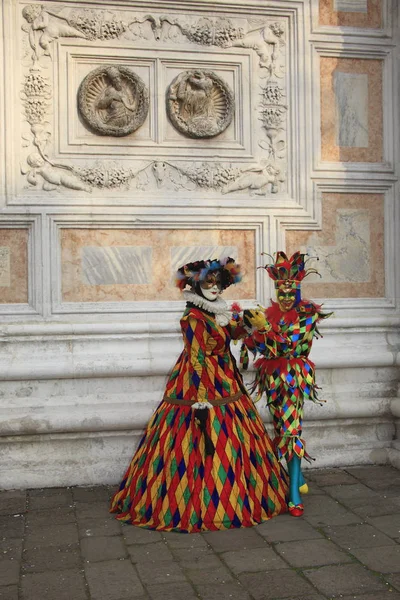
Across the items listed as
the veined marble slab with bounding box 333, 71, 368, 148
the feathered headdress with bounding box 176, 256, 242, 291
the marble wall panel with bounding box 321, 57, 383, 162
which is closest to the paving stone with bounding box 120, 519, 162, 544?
the feathered headdress with bounding box 176, 256, 242, 291

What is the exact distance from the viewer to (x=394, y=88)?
6.29m

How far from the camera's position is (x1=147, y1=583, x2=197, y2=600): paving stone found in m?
3.37

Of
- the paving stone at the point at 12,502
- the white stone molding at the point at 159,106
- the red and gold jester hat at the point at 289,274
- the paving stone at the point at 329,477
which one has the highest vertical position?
the white stone molding at the point at 159,106

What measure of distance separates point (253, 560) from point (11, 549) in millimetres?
1320

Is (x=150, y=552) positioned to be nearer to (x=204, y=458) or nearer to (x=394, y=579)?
(x=204, y=458)

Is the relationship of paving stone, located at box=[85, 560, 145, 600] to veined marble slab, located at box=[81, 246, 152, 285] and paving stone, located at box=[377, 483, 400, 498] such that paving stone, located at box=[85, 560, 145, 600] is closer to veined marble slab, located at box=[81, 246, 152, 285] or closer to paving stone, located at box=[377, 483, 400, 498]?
paving stone, located at box=[377, 483, 400, 498]

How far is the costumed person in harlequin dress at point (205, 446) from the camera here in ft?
14.2

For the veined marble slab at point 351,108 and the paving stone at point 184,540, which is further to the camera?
the veined marble slab at point 351,108

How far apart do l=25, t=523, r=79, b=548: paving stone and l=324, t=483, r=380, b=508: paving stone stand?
5.72ft

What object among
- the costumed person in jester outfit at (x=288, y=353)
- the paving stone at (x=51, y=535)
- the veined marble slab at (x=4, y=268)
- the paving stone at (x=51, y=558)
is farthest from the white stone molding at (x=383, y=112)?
the paving stone at (x=51, y=558)

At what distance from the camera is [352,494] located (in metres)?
4.99

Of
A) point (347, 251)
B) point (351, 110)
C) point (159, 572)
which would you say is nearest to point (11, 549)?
point (159, 572)

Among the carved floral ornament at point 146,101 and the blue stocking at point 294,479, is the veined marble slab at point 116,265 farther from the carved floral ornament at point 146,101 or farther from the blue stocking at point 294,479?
the blue stocking at point 294,479

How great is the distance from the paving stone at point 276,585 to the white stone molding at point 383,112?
3.53 metres
